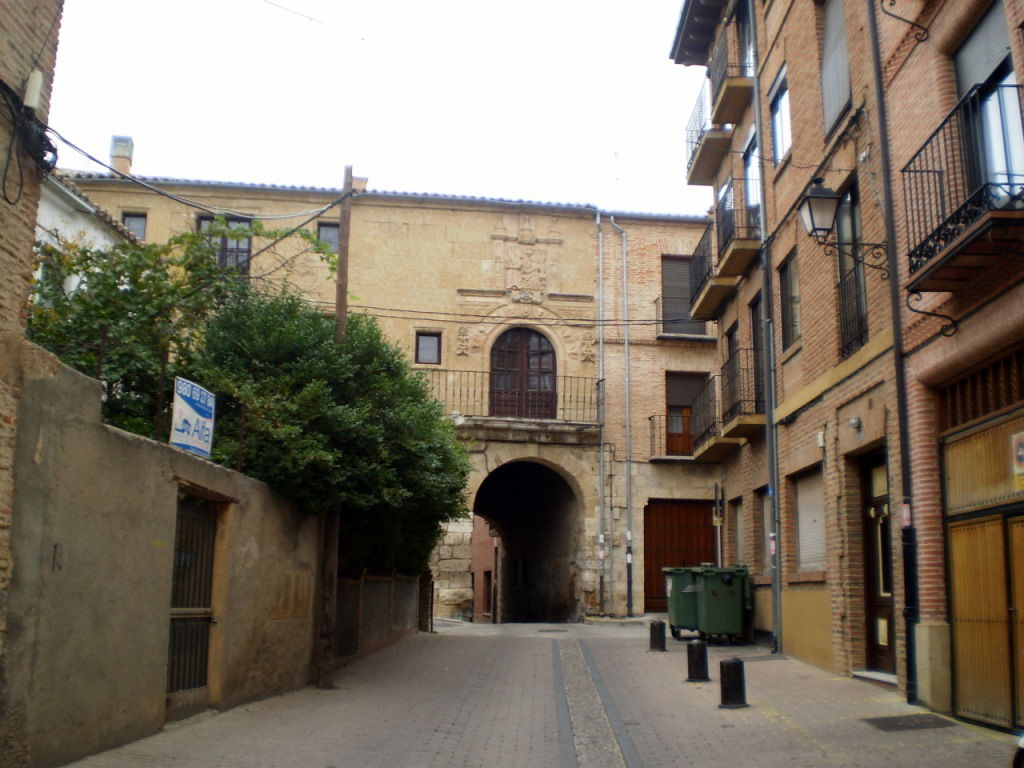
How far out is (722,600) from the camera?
1675cm

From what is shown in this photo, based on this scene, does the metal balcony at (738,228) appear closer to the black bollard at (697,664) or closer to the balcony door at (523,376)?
the black bollard at (697,664)

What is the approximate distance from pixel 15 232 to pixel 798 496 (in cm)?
1136

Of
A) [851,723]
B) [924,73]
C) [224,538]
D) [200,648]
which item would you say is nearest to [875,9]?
[924,73]

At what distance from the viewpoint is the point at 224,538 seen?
33.7ft

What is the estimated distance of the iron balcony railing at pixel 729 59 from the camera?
61.2 ft

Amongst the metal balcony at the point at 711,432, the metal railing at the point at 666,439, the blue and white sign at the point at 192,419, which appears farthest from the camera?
the metal railing at the point at 666,439

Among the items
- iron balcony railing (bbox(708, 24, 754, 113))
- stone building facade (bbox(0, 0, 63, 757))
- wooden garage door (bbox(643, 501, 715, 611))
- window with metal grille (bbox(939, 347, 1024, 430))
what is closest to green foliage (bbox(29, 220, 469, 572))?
stone building facade (bbox(0, 0, 63, 757))

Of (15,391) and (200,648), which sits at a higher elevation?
(15,391)

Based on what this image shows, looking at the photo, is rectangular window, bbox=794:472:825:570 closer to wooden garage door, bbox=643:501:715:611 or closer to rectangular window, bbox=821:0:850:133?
rectangular window, bbox=821:0:850:133

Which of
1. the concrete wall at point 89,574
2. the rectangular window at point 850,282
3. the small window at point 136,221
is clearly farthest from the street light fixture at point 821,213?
the small window at point 136,221

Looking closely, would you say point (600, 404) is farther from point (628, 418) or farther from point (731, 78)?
point (731, 78)

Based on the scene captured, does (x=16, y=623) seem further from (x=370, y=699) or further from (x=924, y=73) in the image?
(x=924, y=73)

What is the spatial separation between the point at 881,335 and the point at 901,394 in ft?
3.01

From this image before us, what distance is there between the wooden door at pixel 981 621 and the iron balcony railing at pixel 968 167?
252 centimetres
